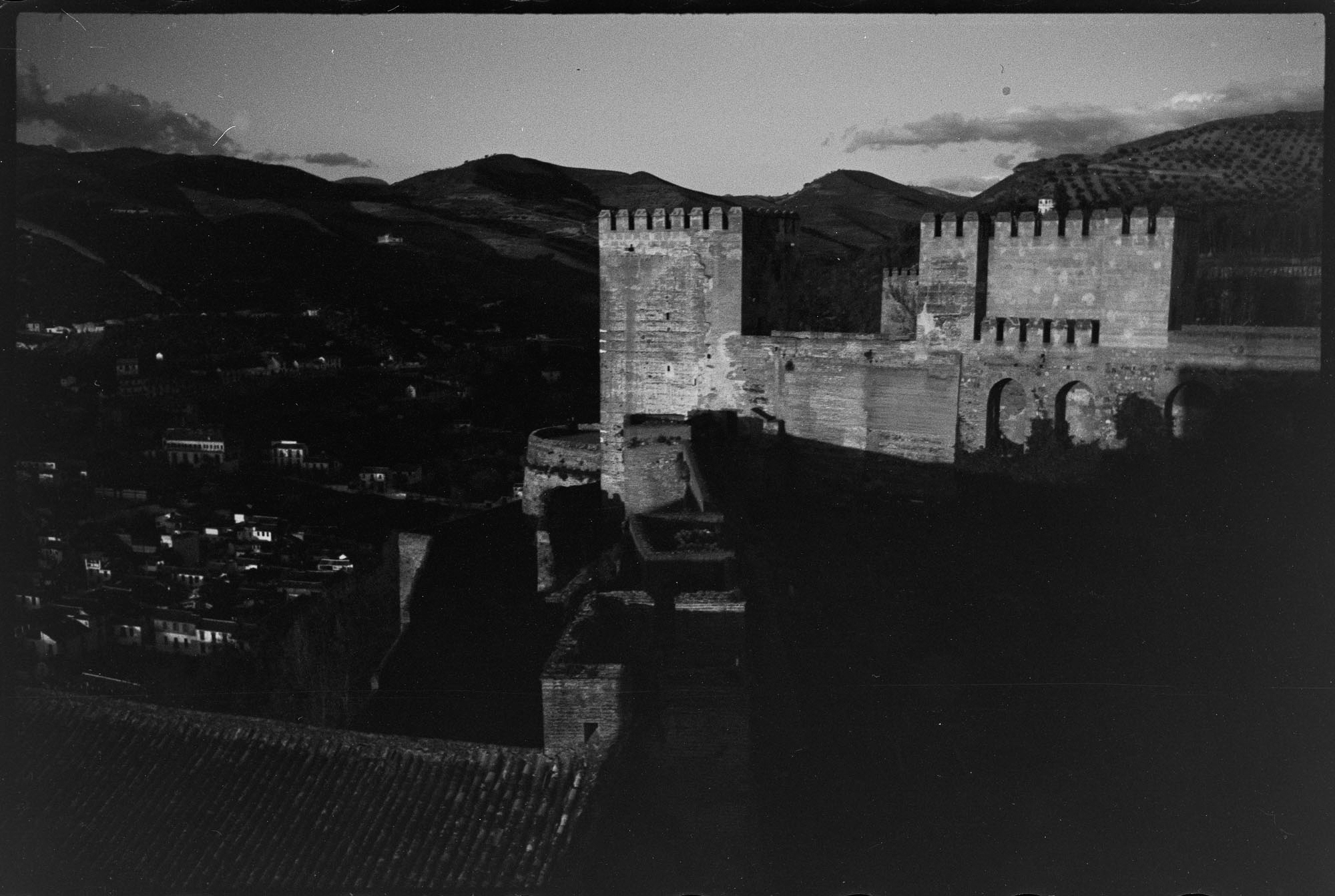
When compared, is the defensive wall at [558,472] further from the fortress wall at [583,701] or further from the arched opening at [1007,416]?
the fortress wall at [583,701]

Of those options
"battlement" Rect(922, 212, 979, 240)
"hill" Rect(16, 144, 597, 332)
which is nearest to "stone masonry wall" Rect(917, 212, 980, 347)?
"battlement" Rect(922, 212, 979, 240)

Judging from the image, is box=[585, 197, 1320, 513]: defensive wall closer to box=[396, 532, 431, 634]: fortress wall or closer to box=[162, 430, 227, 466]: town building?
box=[396, 532, 431, 634]: fortress wall

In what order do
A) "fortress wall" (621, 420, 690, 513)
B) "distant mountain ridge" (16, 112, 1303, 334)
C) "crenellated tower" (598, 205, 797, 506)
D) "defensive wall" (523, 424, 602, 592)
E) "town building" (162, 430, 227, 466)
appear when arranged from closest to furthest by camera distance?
"distant mountain ridge" (16, 112, 1303, 334) → "town building" (162, 430, 227, 466) → "fortress wall" (621, 420, 690, 513) → "crenellated tower" (598, 205, 797, 506) → "defensive wall" (523, 424, 602, 592)

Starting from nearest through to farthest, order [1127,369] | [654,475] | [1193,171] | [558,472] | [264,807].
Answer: [264,807], [1127,369], [654,475], [558,472], [1193,171]

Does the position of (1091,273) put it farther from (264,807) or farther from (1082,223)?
(264,807)

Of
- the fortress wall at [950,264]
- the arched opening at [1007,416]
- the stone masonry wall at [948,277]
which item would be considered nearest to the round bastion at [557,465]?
the stone masonry wall at [948,277]

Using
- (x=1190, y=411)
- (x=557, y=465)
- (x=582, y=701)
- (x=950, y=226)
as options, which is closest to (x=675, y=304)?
(x=557, y=465)
